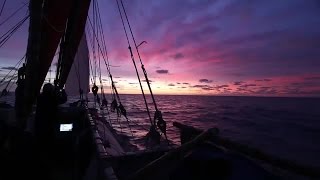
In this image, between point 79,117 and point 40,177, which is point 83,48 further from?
point 40,177

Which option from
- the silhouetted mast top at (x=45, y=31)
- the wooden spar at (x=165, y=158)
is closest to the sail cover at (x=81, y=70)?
the silhouetted mast top at (x=45, y=31)

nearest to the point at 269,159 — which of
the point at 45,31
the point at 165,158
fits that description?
the point at 165,158

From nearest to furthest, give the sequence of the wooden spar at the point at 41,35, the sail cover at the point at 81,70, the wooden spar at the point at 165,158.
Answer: the wooden spar at the point at 165,158, the wooden spar at the point at 41,35, the sail cover at the point at 81,70

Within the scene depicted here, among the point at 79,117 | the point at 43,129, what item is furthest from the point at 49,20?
the point at 79,117

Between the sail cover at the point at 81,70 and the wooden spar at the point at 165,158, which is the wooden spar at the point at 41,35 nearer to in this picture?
the wooden spar at the point at 165,158

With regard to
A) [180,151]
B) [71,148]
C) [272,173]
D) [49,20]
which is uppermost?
[49,20]

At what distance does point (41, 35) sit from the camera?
16.7 ft

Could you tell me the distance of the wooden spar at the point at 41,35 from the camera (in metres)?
4.34

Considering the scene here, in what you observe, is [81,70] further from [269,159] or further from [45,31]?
[269,159]

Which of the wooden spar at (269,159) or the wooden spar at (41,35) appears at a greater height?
the wooden spar at (41,35)

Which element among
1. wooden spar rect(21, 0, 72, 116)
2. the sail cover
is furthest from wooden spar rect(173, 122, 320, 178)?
the sail cover

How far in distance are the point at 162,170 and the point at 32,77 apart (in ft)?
10.2

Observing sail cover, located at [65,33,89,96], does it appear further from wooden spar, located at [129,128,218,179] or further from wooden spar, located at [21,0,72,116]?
wooden spar, located at [129,128,218,179]

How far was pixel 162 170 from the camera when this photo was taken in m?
4.48
